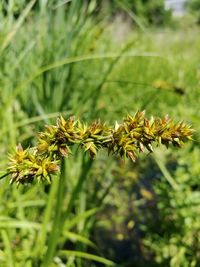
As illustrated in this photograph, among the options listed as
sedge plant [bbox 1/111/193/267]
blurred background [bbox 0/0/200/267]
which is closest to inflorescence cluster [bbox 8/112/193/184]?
sedge plant [bbox 1/111/193/267]

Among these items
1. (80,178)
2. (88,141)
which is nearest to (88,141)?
(88,141)

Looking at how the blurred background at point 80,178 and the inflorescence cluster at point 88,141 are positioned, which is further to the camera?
the blurred background at point 80,178

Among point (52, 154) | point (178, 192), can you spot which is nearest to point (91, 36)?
point (178, 192)

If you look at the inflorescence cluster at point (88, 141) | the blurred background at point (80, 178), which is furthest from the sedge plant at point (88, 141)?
the blurred background at point (80, 178)

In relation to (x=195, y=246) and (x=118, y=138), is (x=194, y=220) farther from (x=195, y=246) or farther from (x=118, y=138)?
(x=118, y=138)

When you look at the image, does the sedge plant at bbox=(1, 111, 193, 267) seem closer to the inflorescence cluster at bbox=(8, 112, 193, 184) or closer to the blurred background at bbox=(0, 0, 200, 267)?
the inflorescence cluster at bbox=(8, 112, 193, 184)

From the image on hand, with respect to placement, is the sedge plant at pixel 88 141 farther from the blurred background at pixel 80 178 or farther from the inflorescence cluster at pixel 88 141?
the blurred background at pixel 80 178
